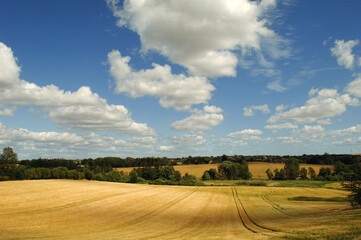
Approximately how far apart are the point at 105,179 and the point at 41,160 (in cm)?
9276

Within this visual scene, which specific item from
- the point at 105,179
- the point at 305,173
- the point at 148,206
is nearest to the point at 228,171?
the point at 305,173

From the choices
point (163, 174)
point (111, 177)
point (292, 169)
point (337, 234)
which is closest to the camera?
point (337, 234)

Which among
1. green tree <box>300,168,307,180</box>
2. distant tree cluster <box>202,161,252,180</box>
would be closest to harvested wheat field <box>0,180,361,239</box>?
distant tree cluster <box>202,161,252,180</box>

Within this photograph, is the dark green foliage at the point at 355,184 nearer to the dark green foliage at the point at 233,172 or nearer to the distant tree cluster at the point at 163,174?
the distant tree cluster at the point at 163,174

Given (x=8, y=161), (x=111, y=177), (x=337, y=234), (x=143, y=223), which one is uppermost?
(x=8, y=161)

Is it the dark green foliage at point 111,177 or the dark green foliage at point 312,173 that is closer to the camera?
the dark green foliage at point 111,177

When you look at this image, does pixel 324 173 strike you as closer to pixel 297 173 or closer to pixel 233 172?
pixel 297 173

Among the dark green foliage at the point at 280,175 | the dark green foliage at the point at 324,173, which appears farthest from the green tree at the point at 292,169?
the dark green foliage at the point at 324,173

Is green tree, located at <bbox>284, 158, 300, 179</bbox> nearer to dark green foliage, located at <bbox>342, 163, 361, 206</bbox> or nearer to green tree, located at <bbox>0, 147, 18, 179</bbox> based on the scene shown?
dark green foliage, located at <bbox>342, 163, 361, 206</bbox>

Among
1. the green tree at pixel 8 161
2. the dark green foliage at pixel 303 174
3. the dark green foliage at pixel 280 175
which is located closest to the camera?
the green tree at pixel 8 161

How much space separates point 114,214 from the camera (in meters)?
38.7

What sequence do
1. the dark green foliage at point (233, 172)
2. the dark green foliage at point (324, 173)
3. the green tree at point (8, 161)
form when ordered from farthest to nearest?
the dark green foliage at point (233, 172) → the dark green foliage at point (324, 173) → the green tree at point (8, 161)

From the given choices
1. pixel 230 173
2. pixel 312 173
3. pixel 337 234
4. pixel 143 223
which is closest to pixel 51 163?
pixel 230 173

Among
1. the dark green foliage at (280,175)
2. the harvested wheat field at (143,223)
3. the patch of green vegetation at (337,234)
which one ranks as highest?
the patch of green vegetation at (337,234)
